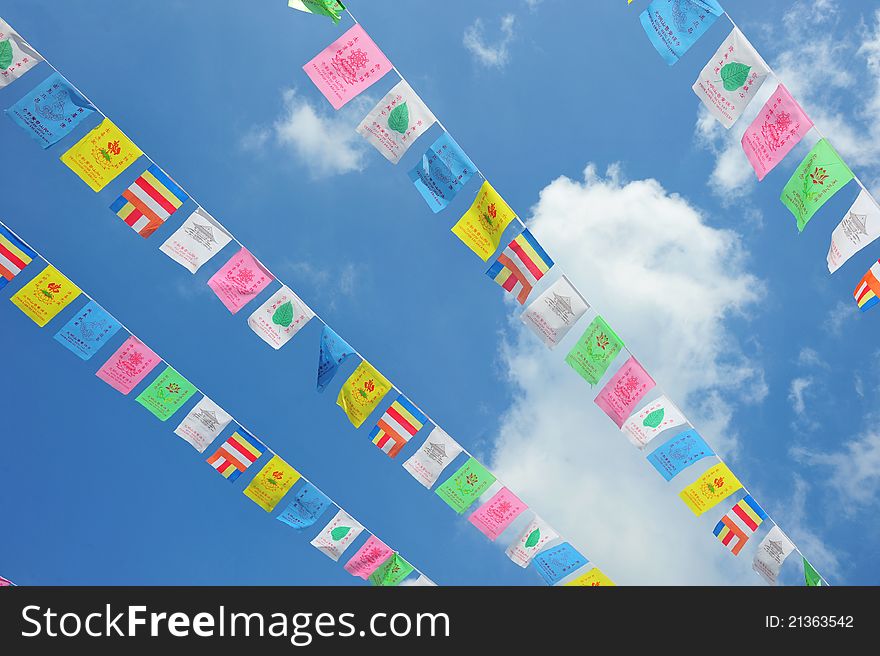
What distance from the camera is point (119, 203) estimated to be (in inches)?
320

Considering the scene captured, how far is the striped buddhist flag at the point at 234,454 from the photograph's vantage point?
992 centimetres

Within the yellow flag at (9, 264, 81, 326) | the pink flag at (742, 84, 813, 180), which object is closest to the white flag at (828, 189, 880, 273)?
the pink flag at (742, 84, 813, 180)

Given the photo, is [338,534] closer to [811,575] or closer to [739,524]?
[739,524]

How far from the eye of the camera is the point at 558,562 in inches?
409

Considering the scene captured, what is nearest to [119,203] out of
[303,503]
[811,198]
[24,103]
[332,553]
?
[24,103]

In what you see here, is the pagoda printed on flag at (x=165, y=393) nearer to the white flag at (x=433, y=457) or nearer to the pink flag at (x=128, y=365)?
the pink flag at (x=128, y=365)

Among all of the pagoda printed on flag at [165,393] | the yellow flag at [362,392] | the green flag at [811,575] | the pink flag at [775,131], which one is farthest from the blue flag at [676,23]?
the green flag at [811,575]

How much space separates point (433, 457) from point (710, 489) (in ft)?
12.8

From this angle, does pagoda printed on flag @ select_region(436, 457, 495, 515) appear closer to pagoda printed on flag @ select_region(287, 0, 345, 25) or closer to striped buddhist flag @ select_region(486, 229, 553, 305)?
striped buddhist flag @ select_region(486, 229, 553, 305)

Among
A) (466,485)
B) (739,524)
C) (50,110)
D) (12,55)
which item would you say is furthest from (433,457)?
(12,55)

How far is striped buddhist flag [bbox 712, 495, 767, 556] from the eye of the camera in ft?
32.3

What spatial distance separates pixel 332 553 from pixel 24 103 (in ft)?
23.8

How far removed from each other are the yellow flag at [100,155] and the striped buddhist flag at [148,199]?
379mm

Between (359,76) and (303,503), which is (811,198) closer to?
(359,76)
